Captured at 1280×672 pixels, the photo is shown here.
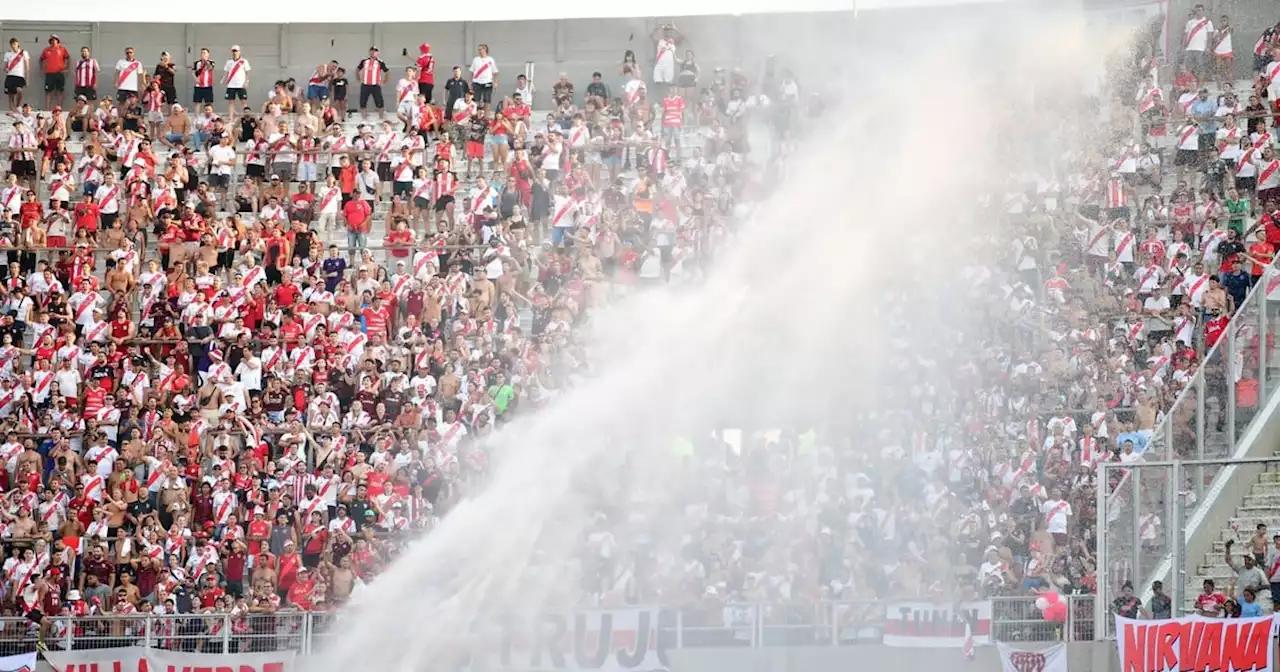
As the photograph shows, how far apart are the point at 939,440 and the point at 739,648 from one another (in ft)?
21.5

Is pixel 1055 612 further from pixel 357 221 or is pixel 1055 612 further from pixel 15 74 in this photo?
pixel 15 74

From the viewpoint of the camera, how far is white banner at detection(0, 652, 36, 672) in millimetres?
22703

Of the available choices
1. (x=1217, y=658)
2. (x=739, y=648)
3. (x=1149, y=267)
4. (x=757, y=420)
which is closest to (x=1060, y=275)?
(x=1149, y=267)

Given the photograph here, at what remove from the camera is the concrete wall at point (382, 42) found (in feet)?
130

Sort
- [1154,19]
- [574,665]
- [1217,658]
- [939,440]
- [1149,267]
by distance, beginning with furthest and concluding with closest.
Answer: [1154,19]
[1149,267]
[939,440]
[574,665]
[1217,658]

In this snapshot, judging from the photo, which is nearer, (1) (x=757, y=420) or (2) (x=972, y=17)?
(1) (x=757, y=420)

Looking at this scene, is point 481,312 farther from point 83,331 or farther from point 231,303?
point 83,331

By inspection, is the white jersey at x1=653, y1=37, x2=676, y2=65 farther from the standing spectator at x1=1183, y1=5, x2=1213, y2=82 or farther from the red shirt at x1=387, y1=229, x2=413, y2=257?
the standing spectator at x1=1183, y1=5, x2=1213, y2=82

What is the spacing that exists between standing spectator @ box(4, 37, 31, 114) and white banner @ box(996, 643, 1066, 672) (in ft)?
75.4

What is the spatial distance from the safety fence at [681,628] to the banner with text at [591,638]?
8.4 inches

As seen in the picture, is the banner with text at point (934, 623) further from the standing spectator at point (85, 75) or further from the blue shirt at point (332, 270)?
the standing spectator at point (85, 75)

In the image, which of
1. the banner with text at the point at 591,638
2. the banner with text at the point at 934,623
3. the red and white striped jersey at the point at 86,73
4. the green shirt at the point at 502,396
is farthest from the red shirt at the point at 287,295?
the banner with text at the point at 934,623

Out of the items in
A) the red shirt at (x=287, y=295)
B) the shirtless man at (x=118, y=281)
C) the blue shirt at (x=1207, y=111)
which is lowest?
the red shirt at (x=287, y=295)

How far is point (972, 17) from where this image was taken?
31.6 m
